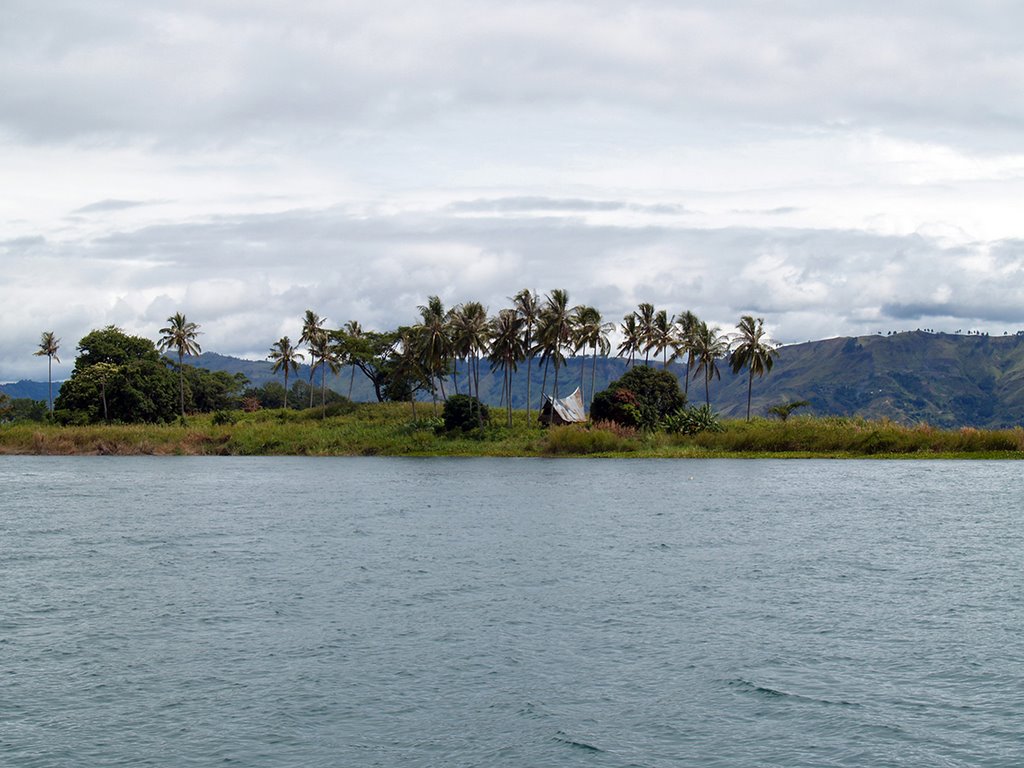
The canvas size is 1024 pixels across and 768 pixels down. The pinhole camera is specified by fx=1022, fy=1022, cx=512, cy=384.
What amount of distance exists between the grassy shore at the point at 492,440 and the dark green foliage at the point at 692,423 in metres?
2.01

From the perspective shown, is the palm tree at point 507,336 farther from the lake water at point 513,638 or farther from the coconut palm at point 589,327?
the lake water at point 513,638

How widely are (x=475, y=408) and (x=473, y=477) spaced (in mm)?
45661

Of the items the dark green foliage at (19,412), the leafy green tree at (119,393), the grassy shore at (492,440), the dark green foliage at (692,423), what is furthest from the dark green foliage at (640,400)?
the dark green foliage at (19,412)

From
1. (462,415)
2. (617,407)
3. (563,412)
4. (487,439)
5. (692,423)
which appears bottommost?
(487,439)

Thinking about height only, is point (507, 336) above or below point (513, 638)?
above

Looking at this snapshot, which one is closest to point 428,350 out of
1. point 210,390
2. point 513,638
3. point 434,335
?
point 434,335

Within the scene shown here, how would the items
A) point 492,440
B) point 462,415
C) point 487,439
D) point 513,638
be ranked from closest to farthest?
1. point 513,638
2. point 492,440
3. point 487,439
4. point 462,415

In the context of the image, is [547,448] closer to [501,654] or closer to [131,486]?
[131,486]

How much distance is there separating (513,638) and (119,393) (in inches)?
5256

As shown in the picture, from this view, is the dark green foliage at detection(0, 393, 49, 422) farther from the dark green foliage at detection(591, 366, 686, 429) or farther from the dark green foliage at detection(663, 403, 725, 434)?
the dark green foliage at detection(663, 403, 725, 434)

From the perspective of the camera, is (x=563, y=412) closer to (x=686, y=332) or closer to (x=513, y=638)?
(x=686, y=332)

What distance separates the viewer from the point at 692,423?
4781 inches

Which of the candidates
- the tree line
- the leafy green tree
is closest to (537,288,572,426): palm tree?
the tree line

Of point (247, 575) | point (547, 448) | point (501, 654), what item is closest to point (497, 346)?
point (547, 448)
